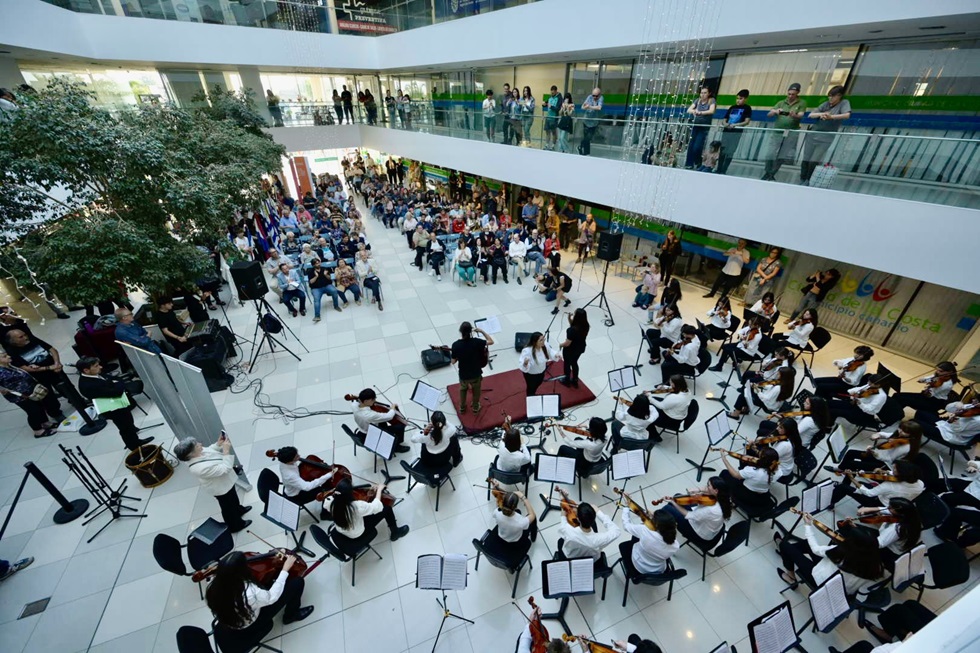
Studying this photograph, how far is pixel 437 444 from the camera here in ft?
15.8

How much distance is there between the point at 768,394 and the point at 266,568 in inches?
270

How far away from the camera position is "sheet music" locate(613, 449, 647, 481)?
173 inches

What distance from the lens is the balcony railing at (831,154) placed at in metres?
5.93

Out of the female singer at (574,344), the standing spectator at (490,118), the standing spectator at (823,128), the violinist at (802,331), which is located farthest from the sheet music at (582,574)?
the standing spectator at (490,118)

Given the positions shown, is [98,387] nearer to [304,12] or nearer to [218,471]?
[218,471]

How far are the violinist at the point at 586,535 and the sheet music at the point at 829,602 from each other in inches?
62.9

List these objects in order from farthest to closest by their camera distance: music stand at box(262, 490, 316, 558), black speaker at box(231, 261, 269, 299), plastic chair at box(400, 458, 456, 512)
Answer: black speaker at box(231, 261, 269, 299) < plastic chair at box(400, 458, 456, 512) < music stand at box(262, 490, 316, 558)

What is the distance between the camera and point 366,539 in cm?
416

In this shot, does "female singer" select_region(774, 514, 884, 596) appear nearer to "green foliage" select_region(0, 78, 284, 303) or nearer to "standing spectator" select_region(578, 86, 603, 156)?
"green foliage" select_region(0, 78, 284, 303)

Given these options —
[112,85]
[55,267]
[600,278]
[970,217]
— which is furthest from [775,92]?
[112,85]

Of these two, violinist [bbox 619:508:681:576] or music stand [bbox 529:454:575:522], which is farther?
music stand [bbox 529:454:575:522]

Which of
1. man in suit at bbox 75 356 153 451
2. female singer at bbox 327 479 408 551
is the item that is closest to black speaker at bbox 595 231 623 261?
female singer at bbox 327 479 408 551

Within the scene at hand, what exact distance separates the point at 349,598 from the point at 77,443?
5312 mm

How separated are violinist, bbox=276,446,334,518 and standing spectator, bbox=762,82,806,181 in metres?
9.21
